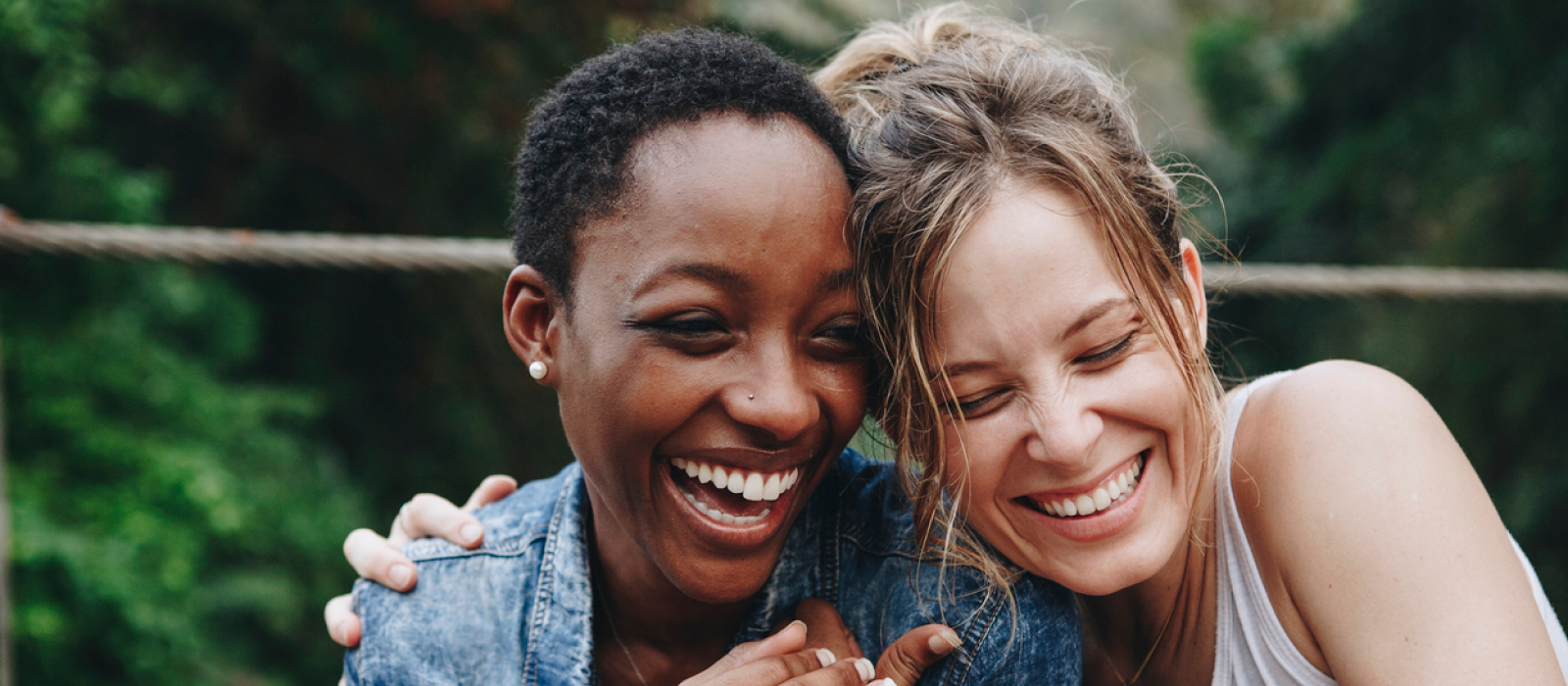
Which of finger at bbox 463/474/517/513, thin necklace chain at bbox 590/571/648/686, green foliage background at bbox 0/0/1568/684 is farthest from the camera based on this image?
green foliage background at bbox 0/0/1568/684

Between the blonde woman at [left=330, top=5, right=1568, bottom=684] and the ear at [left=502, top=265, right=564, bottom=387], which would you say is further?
the ear at [left=502, top=265, right=564, bottom=387]

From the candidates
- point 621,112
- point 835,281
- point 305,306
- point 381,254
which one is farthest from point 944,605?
point 305,306

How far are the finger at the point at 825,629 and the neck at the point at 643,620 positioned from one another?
16 cm

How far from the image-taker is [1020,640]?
5.35 ft

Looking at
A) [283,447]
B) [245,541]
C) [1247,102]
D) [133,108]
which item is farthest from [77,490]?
[1247,102]

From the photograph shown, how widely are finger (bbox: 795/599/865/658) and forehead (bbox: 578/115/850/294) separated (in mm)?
599

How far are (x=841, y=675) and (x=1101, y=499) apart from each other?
1.53ft

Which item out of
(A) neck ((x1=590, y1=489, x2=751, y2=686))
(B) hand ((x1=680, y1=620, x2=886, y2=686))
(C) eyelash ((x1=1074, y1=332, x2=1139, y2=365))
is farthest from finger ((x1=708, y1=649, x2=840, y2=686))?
(C) eyelash ((x1=1074, y1=332, x2=1139, y2=365))

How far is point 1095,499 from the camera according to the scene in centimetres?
159

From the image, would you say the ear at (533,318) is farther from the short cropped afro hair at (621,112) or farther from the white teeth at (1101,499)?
the white teeth at (1101,499)

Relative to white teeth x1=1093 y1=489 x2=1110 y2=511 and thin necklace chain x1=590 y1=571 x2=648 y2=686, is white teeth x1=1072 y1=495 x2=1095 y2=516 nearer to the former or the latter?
white teeth x1=1093 y1=489 x2=1110 y2=511

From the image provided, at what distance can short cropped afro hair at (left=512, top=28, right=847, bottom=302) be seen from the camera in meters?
1.56

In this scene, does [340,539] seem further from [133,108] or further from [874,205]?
[874,205]

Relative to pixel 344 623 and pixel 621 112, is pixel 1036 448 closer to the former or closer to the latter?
pixel 621 112
